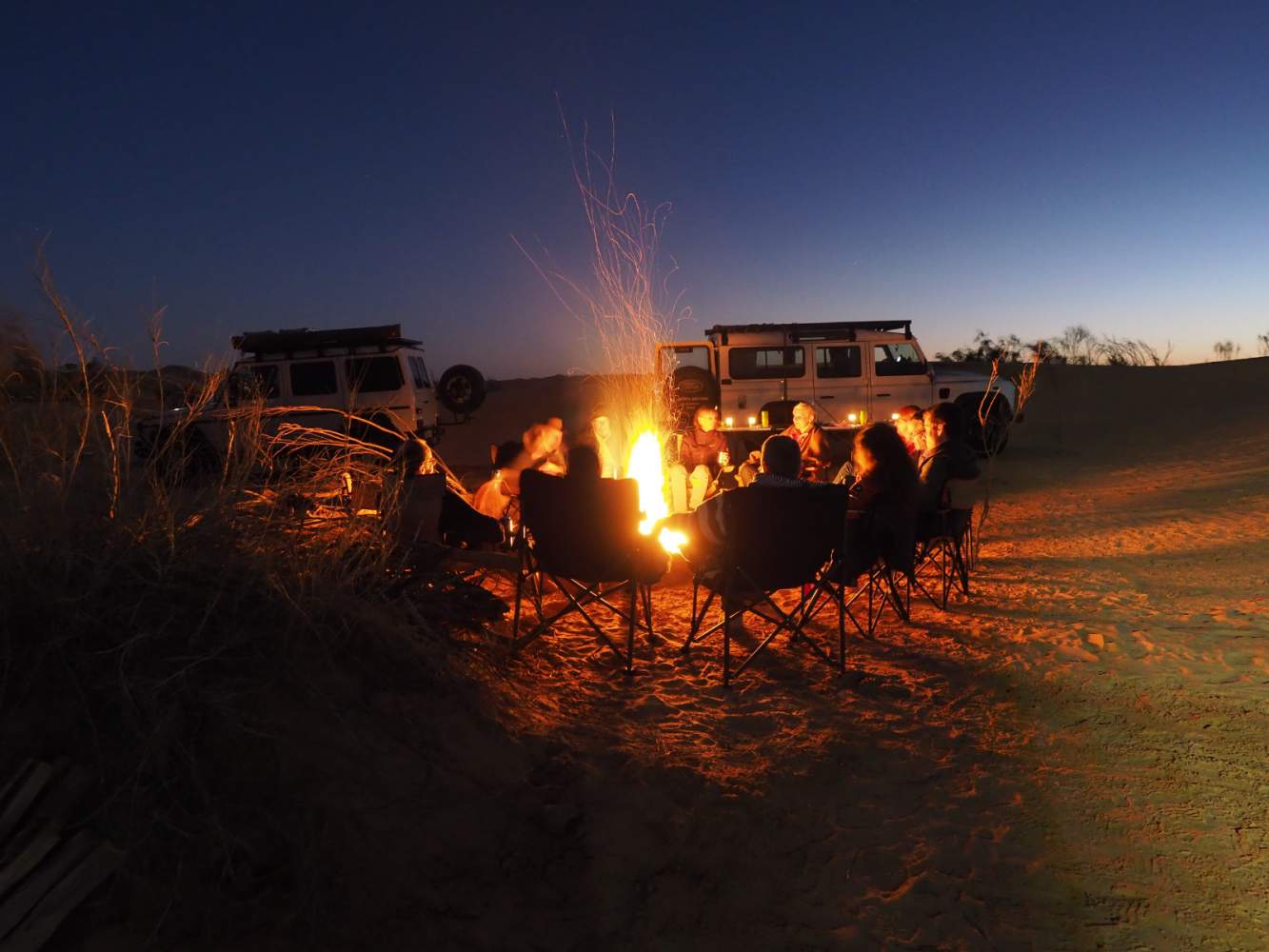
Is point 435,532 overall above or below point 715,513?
below

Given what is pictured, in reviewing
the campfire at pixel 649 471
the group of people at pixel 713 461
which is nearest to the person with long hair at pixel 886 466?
the group of people at pixel 713 461

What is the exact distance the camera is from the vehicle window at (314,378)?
10.5 metres

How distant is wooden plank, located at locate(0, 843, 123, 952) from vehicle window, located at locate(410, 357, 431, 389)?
359 inches

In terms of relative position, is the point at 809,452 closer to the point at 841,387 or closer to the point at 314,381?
the point at 841,387

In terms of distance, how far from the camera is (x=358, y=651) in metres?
3.20

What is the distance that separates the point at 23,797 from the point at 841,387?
965 centimetres

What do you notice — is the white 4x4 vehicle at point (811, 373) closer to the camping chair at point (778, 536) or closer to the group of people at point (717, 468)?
the group of people at point (717, 468)

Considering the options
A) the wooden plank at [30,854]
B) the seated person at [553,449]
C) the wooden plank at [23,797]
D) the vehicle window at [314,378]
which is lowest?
the wooden plank at [30,854]

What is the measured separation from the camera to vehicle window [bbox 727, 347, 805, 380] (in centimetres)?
1055

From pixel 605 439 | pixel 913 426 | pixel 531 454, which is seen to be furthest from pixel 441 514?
pixel 913 426

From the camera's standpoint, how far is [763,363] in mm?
10609

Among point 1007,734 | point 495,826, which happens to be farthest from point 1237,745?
point 495,826

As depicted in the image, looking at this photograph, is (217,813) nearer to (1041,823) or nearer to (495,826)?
(495,826)

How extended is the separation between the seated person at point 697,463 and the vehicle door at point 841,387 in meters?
3.42
